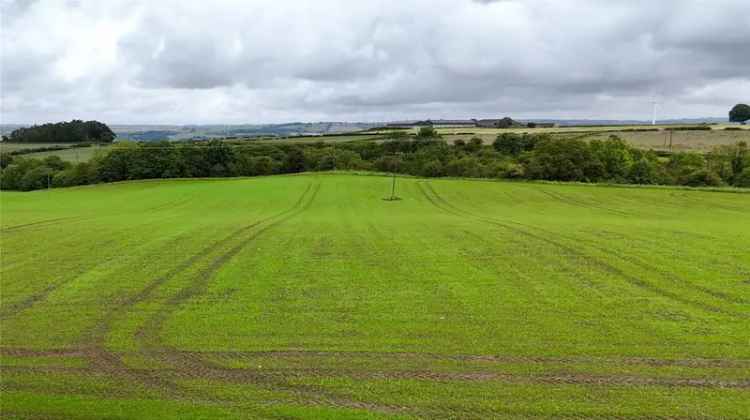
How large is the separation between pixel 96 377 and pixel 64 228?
76.3 ft

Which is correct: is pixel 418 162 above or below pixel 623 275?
above

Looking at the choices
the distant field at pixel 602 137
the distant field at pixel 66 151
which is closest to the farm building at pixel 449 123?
the distant field at pixel 602 137

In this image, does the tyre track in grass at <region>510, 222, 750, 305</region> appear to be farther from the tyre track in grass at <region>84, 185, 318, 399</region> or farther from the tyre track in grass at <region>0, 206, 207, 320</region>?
the tyre track in grass at <region>0, 206, 207, 320</region>

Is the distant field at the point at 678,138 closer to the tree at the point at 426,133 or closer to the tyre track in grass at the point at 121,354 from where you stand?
the tree at the point at 426,133

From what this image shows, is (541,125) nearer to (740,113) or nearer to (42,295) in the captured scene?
(740,113)

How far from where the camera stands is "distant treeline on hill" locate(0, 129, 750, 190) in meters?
79.4

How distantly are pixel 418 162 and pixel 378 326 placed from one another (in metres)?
87.5

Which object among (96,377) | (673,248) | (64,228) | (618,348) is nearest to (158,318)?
(96,377)

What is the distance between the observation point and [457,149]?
107062 millimetres

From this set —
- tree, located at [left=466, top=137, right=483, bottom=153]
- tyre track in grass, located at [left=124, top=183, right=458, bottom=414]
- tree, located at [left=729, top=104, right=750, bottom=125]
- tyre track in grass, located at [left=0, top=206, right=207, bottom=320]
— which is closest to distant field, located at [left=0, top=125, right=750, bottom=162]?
tree, located at [left=466, top=137, right=483, bottom=153]

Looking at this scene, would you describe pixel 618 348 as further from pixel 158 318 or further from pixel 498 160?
pixel 498 160

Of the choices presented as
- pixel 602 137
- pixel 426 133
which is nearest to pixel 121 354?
pixel 426 133

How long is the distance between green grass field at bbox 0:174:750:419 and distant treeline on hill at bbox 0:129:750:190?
5941 centimetres

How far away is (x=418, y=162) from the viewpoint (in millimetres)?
97688
